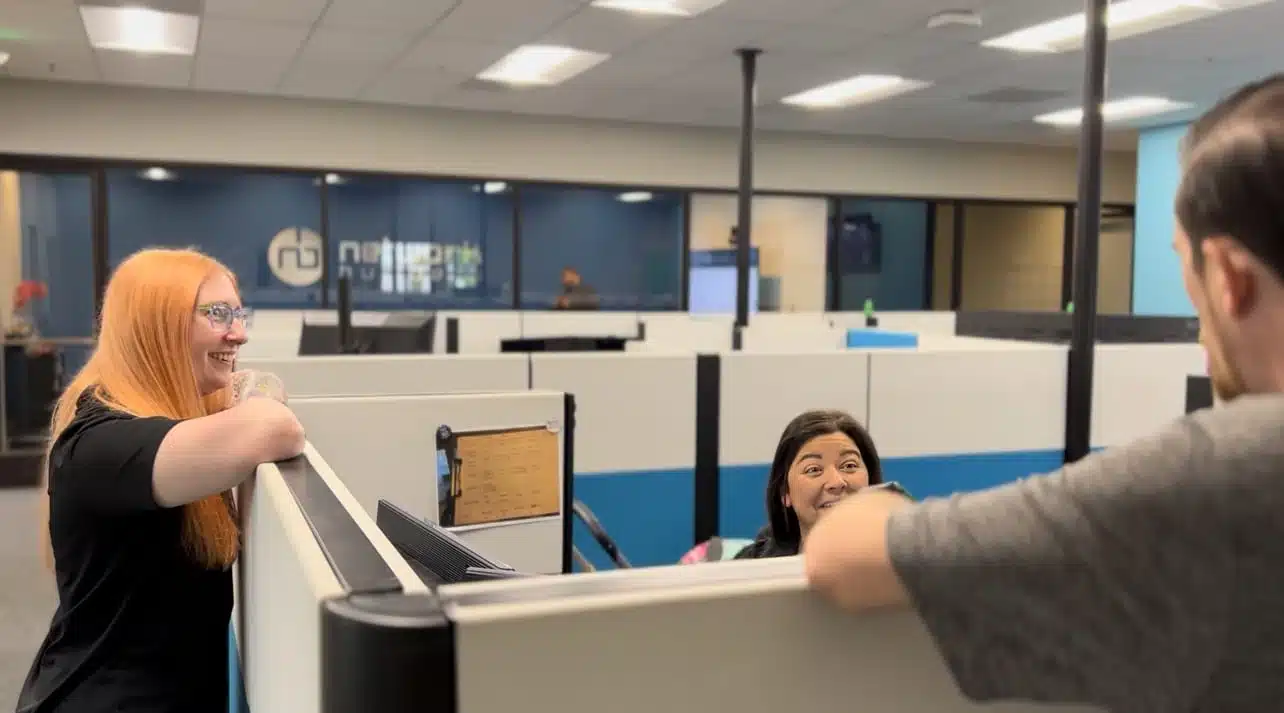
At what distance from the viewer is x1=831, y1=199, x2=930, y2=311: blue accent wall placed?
958 cm

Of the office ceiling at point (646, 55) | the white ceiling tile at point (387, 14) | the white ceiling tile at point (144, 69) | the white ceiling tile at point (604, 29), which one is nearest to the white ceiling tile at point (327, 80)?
the office ceiling at point (646, 55)

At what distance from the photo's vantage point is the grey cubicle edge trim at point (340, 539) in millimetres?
581

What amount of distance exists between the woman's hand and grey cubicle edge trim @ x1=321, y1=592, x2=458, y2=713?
3.84ft

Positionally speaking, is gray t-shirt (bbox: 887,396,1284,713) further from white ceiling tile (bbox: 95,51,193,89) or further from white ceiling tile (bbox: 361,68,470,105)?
white ceiling tile (bbox: 95,51,193,89)

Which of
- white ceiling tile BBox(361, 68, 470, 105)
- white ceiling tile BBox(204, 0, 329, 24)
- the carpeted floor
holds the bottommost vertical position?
the carpeted floor

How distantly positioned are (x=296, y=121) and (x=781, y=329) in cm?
382

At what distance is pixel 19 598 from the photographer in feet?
13.6

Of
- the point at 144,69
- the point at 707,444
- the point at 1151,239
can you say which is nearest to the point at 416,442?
the point at 707,444

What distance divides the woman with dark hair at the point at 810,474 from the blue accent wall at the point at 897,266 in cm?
752

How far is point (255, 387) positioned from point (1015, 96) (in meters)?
6.51

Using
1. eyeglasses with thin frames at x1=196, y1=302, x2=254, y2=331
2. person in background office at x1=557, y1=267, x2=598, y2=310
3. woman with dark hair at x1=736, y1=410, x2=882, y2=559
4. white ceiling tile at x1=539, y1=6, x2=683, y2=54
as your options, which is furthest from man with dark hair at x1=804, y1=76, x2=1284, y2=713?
person in background office at x1=557, y1=267, x2=598, y2=310

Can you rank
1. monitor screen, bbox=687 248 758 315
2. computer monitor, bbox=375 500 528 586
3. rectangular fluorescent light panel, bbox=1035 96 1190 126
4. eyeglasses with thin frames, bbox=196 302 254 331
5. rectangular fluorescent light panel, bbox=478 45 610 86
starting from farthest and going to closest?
1. monitor screen, bbox=687 248 758 315
2. rectangular fluorescent light panel, bbox=1035 96 1190 126
3. rectangular fluorescent light panel, bbox=478 45 610 86
4. eyeglasses with thin frames, bbox=196 302 254 331
5. computer monitor, bbox=375 500 528 586

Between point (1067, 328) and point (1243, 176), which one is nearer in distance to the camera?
point (1243, 176)

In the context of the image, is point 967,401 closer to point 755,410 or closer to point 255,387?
point 755,410
